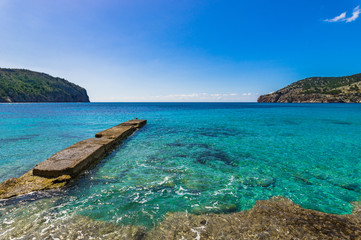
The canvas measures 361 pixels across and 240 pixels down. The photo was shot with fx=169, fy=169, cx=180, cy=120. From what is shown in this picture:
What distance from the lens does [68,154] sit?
7898 mm

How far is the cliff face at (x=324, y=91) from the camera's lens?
130375mm

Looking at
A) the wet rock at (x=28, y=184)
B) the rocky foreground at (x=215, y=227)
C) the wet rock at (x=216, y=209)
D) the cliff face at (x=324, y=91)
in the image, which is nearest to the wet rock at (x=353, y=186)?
the rocky foreground at (x=215, y=227)

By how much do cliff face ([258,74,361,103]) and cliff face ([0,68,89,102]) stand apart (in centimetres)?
23658

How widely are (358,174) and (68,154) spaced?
12.6 metres

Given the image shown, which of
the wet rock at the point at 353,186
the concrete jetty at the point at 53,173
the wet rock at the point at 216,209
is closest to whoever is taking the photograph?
the wet rock at the point at 216,209

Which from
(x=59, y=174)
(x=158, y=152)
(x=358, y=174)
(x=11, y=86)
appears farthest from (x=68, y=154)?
(x=11, y=86)

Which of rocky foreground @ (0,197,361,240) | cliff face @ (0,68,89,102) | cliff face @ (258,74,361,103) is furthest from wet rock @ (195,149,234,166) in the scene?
cliff face @ (0,68,89,102)

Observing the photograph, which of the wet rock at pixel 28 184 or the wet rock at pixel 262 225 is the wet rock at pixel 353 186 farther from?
the wet rock at pixel 28 184

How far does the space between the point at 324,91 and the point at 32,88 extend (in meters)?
261

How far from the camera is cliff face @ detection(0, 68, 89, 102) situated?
133 m

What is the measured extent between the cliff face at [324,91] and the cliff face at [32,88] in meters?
237

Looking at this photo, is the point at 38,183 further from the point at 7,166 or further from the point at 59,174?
the point at 7,166

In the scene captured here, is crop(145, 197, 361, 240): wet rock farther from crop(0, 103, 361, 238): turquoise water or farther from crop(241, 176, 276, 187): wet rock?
crop(241, 176, 276, 187): wet rock

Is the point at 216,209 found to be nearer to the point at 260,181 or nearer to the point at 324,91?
the point at 260,181
